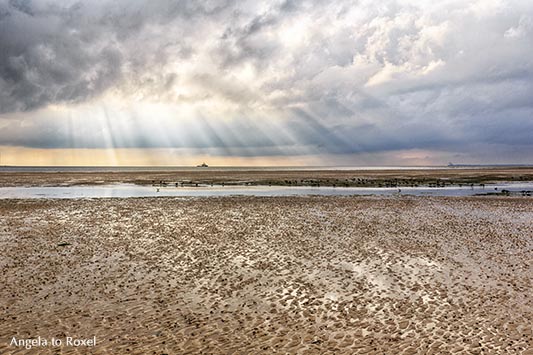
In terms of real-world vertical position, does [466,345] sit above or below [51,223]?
below

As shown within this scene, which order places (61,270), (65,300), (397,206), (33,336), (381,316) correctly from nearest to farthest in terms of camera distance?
(33,336) < (381,316) < (65,300) < (61,270) < (397,206)

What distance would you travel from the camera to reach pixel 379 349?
9570 mm

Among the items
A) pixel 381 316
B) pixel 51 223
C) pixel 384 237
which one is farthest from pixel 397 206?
pixel 51 223

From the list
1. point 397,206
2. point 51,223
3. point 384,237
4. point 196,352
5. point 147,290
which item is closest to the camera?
point 196,352

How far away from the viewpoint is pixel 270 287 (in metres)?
14.7

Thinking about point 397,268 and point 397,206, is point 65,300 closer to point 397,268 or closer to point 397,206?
point 397,268

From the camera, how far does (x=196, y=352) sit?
30.5 ft

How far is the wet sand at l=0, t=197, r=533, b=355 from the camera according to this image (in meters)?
10.1

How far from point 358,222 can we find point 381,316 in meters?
20.9

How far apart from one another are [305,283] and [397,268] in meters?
5.34

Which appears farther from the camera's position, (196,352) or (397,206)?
(397,206)

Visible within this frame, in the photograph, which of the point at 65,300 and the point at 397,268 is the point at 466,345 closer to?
the point at 397,268

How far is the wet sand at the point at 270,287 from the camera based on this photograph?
1011cm

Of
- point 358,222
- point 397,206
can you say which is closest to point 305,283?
point 358,222
